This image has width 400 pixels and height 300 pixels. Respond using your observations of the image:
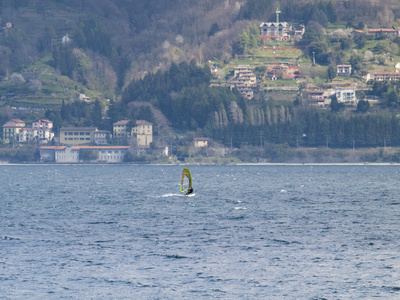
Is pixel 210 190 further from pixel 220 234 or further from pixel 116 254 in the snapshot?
pixel 116 254

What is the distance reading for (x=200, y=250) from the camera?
205ft

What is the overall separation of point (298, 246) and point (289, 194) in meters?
62.9

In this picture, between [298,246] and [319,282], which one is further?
[298,246]

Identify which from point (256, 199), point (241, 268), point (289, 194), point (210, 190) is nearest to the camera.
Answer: point (241, 268)

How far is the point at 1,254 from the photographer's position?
6022 centimetres

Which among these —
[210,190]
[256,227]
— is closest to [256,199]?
[210,190]

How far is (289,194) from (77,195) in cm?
3365

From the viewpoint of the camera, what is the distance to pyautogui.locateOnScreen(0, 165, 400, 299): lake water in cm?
4966

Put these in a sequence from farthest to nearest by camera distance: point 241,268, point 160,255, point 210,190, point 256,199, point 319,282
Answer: point 210,190 → point 256,199 → point 160,255 → point 241,268 → point 319,282

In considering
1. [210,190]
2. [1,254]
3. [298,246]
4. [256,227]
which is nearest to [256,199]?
[210,190]

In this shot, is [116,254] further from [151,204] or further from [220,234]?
[151,204]

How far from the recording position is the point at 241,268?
55.4 metres

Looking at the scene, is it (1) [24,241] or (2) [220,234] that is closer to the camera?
(1) [24,241]

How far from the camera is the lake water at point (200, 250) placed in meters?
49.7
